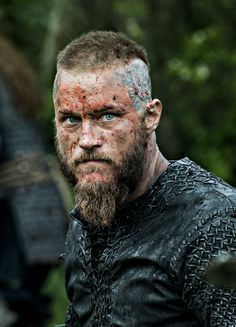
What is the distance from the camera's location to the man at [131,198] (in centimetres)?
437

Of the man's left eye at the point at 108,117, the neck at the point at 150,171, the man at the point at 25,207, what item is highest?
the man's left eye at the point at 108,117

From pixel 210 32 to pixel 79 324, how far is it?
769cm

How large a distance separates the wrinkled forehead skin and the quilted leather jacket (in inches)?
11.7

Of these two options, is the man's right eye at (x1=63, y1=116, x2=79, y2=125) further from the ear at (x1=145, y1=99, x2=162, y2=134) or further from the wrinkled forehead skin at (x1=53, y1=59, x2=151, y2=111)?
the ear at (x1=145, y1=99, x2=162, y2=134)

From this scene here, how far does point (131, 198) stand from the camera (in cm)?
470

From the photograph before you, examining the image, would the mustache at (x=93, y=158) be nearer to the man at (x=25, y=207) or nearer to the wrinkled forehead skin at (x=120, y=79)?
the wrinkled forehead skin at (x=120, y=79)

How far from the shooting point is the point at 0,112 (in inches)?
405

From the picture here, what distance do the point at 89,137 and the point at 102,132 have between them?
47mm

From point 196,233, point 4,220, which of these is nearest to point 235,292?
point 196,233

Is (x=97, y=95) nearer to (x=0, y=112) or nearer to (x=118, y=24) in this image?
(x=0, y=112)

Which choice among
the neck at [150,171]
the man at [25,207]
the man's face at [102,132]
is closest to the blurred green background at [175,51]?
the man at [25,207]

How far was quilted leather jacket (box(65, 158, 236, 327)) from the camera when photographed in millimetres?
4301

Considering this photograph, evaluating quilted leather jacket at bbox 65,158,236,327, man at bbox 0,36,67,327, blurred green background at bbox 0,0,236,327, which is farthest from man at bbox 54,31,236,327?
blurred green background at bbox 0,0,236,327

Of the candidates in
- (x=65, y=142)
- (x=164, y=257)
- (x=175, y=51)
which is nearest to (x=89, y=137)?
(x=65, y=142)
